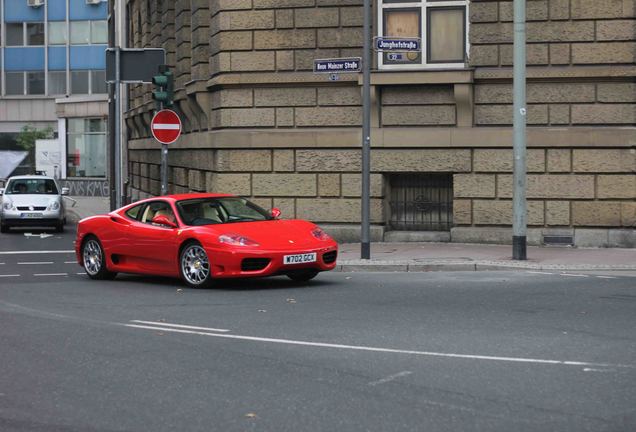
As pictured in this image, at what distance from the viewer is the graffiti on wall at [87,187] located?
5800 cm

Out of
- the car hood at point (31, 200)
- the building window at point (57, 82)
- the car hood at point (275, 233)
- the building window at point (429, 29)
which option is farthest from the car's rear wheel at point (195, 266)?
the building window at point (57, 82)

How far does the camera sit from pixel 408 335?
10.1m

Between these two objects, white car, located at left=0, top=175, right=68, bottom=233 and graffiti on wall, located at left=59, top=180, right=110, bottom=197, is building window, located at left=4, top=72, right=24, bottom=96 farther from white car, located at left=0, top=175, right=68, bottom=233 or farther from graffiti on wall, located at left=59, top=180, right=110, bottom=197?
white car, located at left=0, top=175, right=68, bottom=233

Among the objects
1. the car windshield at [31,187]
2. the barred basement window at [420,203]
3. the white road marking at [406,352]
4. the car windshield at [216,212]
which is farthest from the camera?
the car windshield at [31,187]

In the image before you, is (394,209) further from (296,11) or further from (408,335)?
(408,335)

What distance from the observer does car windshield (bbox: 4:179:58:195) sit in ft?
102

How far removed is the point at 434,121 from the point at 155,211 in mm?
6812

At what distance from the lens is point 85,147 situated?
198ft

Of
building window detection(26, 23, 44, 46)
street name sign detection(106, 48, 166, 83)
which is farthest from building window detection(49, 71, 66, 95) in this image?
street name sign detection(106, 48, 166, 83)

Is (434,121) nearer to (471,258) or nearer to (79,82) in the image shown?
(471,258)

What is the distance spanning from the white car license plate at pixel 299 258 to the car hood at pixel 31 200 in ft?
55.4

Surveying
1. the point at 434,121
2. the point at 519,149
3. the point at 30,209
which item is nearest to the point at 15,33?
the point at 30,209

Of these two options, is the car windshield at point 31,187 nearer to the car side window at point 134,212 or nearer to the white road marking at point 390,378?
the car side window at point 134,212

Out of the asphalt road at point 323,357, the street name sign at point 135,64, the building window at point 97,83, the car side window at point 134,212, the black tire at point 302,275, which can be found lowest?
the asphalt road at point 323,357
